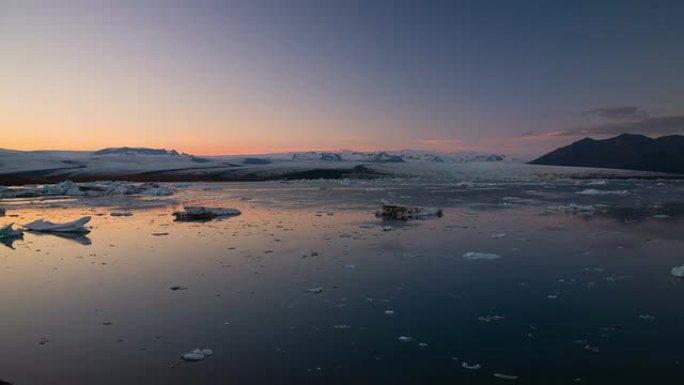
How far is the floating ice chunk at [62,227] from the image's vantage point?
1215 cm

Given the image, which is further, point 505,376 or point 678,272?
point 678,272

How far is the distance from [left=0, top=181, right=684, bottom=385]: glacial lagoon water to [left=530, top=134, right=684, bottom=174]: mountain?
99766mm

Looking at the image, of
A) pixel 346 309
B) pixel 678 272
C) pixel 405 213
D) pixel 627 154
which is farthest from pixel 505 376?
pixel 627 154

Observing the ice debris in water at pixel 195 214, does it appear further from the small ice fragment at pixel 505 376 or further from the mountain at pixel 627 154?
the mountain at pixel 627 154

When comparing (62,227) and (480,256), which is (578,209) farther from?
(62,227)

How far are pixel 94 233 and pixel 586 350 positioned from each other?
11445mm

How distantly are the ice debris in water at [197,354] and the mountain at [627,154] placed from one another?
104731 millimetres

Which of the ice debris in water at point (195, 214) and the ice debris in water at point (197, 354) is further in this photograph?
the ice debris in water at point (195, 214)

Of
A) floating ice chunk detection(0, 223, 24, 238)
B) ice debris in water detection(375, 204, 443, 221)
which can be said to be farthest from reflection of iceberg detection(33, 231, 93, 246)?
ice debris in water detection(375, 204, 443, 221)

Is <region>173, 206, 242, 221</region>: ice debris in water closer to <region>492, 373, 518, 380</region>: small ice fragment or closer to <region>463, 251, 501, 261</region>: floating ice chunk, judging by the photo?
<region>463, 251, 501, 261</region>: floating ice chunk

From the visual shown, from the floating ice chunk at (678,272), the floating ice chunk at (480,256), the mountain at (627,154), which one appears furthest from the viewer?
the mountain at (627,154)

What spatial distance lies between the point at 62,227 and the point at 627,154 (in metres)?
119

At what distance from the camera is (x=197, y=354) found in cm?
418

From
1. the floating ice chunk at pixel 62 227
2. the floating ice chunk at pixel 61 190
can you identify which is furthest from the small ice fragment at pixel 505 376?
the floating ice chunk at pixel 61 190
